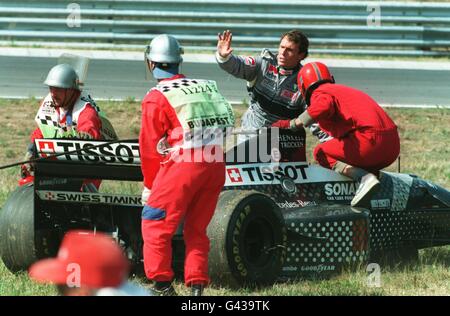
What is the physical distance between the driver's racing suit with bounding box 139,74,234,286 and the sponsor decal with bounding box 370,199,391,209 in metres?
1.79

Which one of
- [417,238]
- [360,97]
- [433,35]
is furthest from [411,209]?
[433,35]

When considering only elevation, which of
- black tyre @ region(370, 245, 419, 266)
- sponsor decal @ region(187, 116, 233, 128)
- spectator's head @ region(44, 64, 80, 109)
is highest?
spectator's head @ region(44, 64, 80, 109)

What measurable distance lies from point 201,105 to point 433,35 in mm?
14580

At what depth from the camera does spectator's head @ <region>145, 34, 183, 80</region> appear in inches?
268

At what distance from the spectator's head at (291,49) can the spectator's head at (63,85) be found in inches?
66.0

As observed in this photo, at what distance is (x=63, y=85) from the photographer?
8.30 m

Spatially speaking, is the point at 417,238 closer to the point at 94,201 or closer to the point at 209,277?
the point at 209,277

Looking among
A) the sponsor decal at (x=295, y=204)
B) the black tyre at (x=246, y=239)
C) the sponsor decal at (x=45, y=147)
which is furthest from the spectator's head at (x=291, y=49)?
the sponsor decal at (x=45, y=147)

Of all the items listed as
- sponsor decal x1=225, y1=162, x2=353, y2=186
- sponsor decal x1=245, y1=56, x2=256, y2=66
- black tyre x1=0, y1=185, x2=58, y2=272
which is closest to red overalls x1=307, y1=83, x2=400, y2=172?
sponsor decal x1=225, y1=162, x2=353, y2=186

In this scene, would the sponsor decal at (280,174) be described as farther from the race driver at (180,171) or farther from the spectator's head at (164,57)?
the spectator's head at (164,57)

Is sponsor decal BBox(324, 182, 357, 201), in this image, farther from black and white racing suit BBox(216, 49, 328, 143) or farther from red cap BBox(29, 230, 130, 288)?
red cap BBox(29, 230, 130, 288)

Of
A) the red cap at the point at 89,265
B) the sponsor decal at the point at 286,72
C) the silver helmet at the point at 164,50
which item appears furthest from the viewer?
the sponsor decal at the point at 286,72

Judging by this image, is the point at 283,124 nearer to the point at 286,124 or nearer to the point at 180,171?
the point at 286,124

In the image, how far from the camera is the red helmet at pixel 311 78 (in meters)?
7.95
